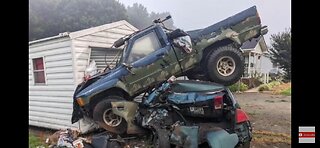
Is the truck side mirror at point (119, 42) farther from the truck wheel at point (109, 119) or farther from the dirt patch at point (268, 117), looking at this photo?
the dirt patch at point (268, 117)

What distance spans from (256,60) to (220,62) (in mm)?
292

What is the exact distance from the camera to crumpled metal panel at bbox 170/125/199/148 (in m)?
2.42

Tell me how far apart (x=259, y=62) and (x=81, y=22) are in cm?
152

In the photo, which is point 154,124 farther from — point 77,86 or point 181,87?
point 77,86

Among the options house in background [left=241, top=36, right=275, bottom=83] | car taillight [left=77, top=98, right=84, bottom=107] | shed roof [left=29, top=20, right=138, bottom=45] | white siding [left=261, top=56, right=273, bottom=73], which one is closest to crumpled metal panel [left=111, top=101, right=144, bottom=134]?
car taillight [left=77, top=98, right=84, bottom=107]

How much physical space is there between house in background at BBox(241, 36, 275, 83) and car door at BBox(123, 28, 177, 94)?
1.96ft

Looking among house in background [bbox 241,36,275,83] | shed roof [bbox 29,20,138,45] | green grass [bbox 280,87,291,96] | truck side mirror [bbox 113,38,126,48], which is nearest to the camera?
green grass [bbox 280,87,291,96]

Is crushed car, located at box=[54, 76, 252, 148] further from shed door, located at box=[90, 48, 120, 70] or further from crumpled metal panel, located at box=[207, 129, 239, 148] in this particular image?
shed door, located at box=[90, 48, 120, 70]

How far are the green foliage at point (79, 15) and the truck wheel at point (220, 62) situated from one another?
46 centimetres

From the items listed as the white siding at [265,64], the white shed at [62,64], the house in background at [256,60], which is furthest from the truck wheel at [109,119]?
the white siding at [265,64]

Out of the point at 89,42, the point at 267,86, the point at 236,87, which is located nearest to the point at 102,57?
the point at 89,42
